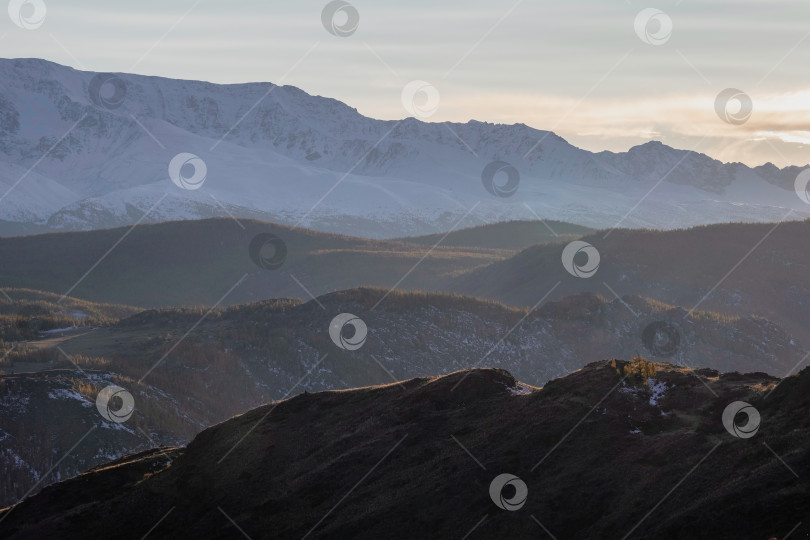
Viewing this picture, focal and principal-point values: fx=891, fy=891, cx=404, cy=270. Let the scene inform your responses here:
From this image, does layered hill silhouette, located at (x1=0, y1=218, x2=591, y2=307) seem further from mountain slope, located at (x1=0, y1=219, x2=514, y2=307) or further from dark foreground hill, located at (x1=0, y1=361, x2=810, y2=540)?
dark foreground hill, located at (x1=0, y1=361, x2=810, y2=540)

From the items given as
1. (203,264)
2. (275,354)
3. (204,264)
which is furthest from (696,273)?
(203,264)

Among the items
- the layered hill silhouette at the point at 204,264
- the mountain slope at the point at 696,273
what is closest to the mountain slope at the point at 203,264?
the layered hill silhouette at the point at 204,264

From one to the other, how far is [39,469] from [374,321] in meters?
35.0

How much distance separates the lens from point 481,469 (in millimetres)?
22547

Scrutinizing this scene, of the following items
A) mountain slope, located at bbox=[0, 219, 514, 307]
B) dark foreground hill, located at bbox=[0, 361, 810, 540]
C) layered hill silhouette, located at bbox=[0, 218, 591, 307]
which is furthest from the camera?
mountain slope, located at bbox=[0, 219, 514, 307]

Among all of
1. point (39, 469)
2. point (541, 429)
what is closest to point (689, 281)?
point (39, 469)

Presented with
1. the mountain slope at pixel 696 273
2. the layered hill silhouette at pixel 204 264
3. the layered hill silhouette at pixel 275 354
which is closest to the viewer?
the layered hill silhouette at pixel 275 354

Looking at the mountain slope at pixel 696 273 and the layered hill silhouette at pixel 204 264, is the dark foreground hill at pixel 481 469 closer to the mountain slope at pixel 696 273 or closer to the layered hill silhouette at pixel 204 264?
the mountain slope at pixel 696 273

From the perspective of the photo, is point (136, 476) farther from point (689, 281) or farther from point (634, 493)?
point (689, 281)

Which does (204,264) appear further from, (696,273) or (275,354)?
(275,354)

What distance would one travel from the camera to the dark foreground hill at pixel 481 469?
59.3 feet

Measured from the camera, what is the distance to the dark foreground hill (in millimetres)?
18078

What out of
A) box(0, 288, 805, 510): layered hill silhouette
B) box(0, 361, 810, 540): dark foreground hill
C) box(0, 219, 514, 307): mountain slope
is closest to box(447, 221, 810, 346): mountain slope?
box(0, 288, 805, 510): layered hill silhouette

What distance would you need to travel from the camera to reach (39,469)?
44.8 metres
